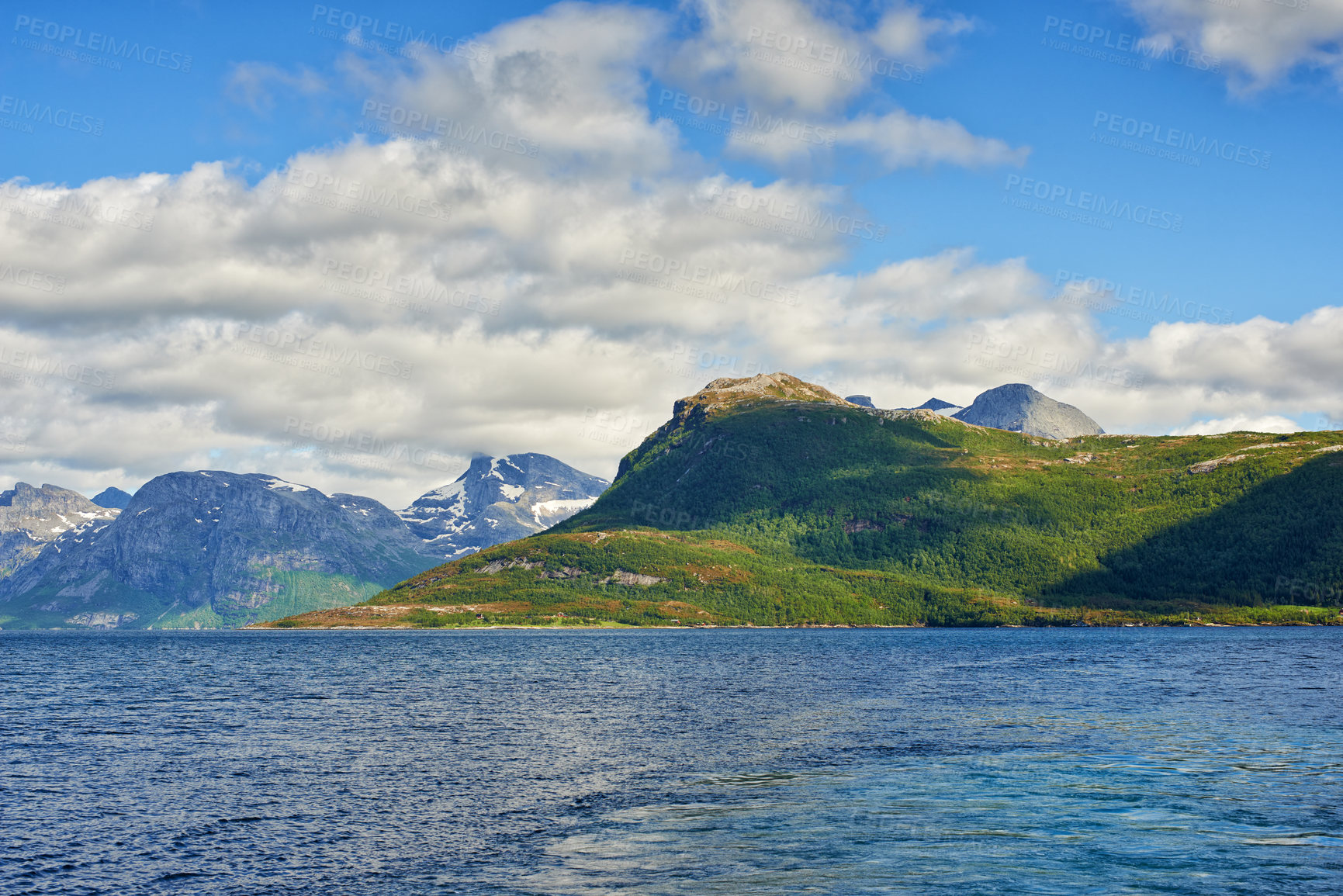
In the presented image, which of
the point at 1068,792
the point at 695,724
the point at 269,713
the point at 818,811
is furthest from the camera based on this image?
the point at 269,713

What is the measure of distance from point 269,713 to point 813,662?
104 m

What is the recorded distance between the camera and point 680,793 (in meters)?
54.8

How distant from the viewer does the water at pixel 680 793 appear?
1508 inches

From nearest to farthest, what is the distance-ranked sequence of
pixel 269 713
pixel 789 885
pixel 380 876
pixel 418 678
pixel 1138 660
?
pixel 789 885
pixel 380 876
pixel 269 713
pixel 418 678
pixel 1138 660

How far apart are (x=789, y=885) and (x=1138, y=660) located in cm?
16018

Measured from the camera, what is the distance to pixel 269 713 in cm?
9481

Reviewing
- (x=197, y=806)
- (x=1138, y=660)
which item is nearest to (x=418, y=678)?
(x=197, y=806)

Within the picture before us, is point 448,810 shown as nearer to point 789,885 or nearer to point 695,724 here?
point 789,885

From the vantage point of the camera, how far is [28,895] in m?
36.6

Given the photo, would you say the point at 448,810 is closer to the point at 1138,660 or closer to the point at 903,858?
the point at 903,858

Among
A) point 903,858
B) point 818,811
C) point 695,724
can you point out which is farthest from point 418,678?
point 903,858

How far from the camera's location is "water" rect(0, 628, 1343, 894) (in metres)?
38.3

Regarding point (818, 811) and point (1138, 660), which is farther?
point (1138, 660)

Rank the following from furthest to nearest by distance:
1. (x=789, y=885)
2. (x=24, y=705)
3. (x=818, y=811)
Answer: (x=24, y=705), (x=818, y=811), (x=789, y=885)
